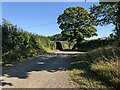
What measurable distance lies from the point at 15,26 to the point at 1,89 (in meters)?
19.7

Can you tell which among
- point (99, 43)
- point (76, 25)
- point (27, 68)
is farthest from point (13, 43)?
point (76, 25)

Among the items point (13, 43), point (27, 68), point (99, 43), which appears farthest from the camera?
point (99, 43)

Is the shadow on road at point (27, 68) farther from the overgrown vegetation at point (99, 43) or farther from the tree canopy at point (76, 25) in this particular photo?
the tree canopy at point (76, 25)

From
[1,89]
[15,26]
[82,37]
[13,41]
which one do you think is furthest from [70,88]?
[82,37]

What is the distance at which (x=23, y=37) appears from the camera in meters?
30.1

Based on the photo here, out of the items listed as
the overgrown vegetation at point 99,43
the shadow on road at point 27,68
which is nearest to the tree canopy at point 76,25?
the overgrown vegetation at point 99,43

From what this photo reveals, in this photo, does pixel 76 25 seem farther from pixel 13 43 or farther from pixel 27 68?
pixel 27 68

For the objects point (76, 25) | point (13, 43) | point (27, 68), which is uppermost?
point (76, 25)

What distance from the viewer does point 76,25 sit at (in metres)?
67.6

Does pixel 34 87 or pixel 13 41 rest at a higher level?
pixel 13 41

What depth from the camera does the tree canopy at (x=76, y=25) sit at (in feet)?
218

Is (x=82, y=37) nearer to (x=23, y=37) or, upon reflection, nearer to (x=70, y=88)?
(x=23, y=37)

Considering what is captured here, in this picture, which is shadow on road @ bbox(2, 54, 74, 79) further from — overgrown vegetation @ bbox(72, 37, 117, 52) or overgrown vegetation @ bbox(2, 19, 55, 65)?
overgrown vegetation @ bbox(72, 37, 117, 52)

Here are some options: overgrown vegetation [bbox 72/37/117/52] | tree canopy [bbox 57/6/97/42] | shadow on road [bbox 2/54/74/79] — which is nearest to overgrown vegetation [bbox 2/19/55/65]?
shadow on road [bbox 2/54/74/79]
